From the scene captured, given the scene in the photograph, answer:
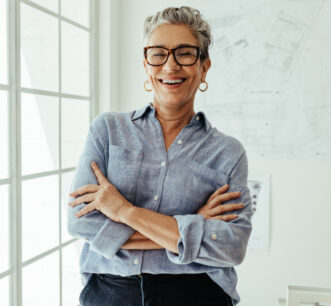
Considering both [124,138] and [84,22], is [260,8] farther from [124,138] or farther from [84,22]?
[124,138]

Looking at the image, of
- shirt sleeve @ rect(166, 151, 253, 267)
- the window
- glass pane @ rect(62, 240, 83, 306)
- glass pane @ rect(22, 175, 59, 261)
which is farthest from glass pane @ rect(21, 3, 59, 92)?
shirt sleeve @ rect(166, 151, 253, 267)

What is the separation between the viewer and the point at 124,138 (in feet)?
4.71

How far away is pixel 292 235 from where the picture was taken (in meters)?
2.72

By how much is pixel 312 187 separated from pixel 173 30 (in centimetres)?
170

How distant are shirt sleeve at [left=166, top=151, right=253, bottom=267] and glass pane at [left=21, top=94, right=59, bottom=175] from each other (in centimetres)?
105

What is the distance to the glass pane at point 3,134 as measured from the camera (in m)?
1.82

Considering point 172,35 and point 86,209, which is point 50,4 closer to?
point 172,35

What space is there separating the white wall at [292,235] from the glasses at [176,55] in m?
1.52

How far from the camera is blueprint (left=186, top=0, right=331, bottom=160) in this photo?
2633 millimetres

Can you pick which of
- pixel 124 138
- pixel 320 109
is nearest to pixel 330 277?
pixel 320 109

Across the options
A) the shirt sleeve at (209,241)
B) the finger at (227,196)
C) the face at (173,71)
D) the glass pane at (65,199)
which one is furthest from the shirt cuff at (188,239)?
the glass pane at (65,199)

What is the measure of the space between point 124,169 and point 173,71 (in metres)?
0.36

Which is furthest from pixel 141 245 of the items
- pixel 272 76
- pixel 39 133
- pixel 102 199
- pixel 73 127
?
pixel 272 76

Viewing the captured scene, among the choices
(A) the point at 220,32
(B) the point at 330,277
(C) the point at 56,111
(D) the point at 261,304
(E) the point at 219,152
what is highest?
(A) the point at 220,32
